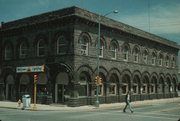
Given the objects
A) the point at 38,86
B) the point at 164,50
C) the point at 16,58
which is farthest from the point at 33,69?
the point at 164,50

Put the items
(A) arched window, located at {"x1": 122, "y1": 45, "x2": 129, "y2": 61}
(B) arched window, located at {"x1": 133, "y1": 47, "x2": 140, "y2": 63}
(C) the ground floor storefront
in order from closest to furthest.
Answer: (C) the ground floor storefront → (A) arched window, located at {"x1": 122, "y1": 45, "x2": 129, "y2": 61} → (B) arched window, located at {"x1": 133, "y1": 47, "x2": 140, "y2": 63}

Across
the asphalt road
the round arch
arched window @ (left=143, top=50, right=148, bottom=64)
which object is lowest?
the asphalt road

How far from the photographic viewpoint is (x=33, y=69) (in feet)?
Answer: 110

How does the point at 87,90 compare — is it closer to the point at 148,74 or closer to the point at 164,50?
the point at 148,74

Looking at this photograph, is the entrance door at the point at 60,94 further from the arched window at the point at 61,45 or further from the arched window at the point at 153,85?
the arched window at the point at 153,85

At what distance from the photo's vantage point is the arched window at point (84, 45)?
104 ft

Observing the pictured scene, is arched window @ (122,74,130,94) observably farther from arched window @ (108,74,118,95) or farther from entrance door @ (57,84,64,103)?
entrance door @ (57,84,64,103)

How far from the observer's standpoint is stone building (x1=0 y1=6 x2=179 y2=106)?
3103 centimetres

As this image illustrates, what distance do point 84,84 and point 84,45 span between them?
4411 millimetres

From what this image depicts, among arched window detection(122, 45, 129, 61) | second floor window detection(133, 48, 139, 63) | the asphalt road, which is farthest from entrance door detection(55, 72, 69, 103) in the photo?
second floor window detection(133, 48, 139, 63)

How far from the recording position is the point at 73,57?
3017 centimetres

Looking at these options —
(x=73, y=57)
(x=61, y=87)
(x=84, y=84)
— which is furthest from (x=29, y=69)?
(x=84, y=84)

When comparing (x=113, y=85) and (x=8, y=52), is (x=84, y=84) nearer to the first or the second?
(x=113, y=85)

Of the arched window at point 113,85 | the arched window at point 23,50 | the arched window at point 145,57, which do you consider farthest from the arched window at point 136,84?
the arched window at point 23,50
